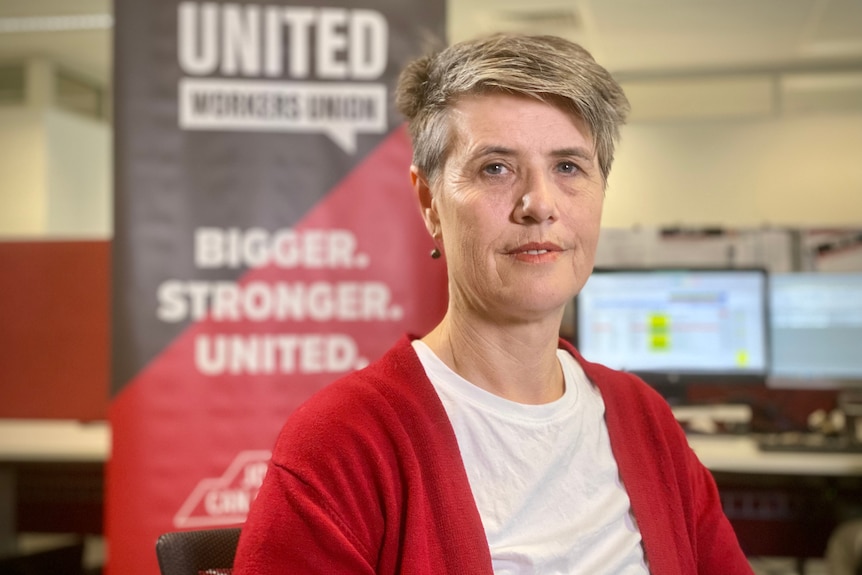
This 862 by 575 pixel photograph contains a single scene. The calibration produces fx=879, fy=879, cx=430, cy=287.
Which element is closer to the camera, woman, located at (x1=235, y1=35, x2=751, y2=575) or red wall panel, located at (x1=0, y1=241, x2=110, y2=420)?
woman, located at (x1=235, y1=35, x2=751, y2=575)

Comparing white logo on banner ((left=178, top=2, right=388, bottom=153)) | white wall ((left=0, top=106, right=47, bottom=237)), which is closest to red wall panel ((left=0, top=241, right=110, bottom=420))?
white logo on banner ((left=178, top=2, right=388, bottom=153))

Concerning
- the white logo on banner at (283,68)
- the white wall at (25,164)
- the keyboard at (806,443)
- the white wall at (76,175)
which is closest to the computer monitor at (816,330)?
the keyboard at (806,443)

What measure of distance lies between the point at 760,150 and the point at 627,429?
4731mm

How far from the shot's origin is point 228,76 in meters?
1.79

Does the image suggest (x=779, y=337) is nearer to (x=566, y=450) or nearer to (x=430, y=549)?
(x=566, y=450)

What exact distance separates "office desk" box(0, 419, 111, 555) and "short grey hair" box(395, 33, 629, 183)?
1.92 m

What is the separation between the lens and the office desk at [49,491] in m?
2.65

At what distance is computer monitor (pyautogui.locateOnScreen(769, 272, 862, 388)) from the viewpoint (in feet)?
9.27

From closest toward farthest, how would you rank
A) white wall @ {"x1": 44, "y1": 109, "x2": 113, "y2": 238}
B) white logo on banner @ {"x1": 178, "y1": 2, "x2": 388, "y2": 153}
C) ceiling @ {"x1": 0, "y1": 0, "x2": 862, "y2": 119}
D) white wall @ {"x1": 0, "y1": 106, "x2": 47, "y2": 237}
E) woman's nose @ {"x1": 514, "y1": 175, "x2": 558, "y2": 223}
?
woman's nose @ {"x1": 514, "y1": 175, "x2": 558, "y2": 223}
white logo on banner @ {"x1": 178, "y1": 2, "x2": 388, "y2": 153}
ceiling @ {"x1": 0, "y1": 0, "x2": 862, "y2": 119}
white wall @ {"x1": 0, "y1": 106, "x2": 47, "y2": 237}
white wall @ {"x1": 44, "y1": 109, "x2": 113, "y2": 238}

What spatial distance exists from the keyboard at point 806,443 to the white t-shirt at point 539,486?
162 centimetres

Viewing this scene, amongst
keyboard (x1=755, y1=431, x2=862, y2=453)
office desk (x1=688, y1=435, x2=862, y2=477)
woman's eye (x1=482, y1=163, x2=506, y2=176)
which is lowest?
office desk (x1=688, y1=435, x2=862, y2=477)

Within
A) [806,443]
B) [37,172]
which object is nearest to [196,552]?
[806,443]

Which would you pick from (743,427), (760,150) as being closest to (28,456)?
(743,427)

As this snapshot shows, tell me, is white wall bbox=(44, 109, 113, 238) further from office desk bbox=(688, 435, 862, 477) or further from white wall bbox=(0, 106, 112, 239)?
office desk bbox=(688, 435, 862, 477)
